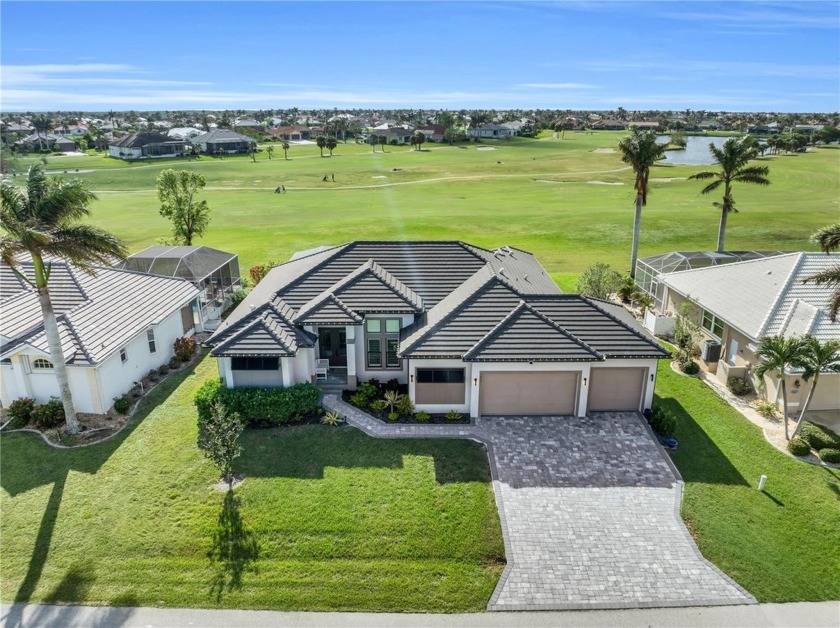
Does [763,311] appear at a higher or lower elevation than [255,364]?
higher

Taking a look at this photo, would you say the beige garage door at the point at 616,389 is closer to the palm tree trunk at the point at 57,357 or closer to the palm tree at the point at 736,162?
the palm tree trunk at the point at 57,357

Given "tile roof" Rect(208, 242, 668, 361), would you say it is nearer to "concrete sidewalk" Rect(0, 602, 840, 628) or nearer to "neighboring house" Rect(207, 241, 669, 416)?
"neighboring house" Rect(207, 241, 669, 416)

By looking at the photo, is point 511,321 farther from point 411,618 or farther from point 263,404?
point 411,618

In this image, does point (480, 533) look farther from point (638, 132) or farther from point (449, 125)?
point (449, 125)

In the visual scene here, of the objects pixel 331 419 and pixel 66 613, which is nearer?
pixel 66 613

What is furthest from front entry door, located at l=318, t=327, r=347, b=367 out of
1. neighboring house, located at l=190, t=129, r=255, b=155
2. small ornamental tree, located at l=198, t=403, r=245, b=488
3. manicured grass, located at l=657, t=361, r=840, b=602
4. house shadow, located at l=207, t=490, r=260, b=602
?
neighboring house, located at l=190, t=129, r=255, b=155

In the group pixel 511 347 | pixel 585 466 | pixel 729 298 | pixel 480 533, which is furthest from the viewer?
pixel 729 298

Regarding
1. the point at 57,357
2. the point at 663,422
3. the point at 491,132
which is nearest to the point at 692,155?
the point at 491,132

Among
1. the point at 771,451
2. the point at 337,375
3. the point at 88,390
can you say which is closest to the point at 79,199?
the point at 88,390
